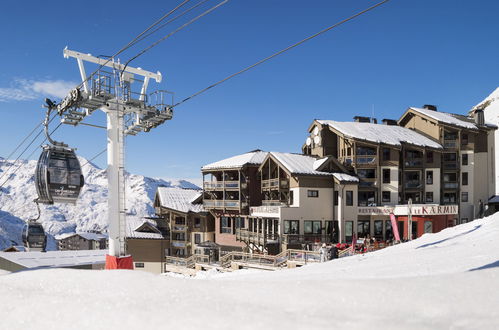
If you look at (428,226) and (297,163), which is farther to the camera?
(297,163)

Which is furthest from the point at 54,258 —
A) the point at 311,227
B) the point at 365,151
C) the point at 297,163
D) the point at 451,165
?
the point at 451,165

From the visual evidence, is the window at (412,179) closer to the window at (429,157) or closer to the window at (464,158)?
the window at (429,157)

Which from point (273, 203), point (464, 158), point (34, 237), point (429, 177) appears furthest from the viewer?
point (464, 158)

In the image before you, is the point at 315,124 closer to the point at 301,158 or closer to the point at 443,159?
the point at 301,158

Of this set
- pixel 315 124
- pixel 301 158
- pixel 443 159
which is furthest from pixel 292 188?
pixel 443 159

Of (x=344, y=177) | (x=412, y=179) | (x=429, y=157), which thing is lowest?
(x=412, y=179)

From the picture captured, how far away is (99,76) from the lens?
15.1 meters

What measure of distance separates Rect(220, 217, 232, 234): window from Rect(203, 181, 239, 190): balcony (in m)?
3.95

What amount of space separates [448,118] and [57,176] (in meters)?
44.5

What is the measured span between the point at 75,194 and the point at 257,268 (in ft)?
54.6

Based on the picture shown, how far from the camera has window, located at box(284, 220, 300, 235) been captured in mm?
34031

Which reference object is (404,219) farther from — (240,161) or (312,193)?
(240,161)

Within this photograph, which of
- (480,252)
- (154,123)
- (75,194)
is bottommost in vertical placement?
(480,252)

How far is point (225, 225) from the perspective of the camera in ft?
147
